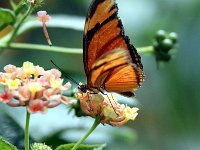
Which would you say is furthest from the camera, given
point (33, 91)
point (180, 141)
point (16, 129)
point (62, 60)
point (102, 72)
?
point (180, 141)

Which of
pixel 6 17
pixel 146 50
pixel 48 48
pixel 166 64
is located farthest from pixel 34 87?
pixel 166 64

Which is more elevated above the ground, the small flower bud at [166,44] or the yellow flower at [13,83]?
the yellow flower at [13,83]

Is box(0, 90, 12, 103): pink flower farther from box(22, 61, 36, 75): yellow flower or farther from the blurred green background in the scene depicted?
the blurred green background

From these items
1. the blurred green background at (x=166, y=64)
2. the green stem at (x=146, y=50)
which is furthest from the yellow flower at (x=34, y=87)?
the blurred green background at (x=166, y=64)

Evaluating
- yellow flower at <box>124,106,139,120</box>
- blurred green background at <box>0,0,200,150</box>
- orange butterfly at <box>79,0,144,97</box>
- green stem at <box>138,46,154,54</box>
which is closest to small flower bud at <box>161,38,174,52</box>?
green stem at <box>138,46,154,54</box>

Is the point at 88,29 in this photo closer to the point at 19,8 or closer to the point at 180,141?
the point at 19,8

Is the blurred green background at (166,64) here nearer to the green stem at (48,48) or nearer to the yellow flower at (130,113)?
the green stem at (48,48)

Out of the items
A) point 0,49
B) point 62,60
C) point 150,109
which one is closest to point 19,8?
point 0,49
